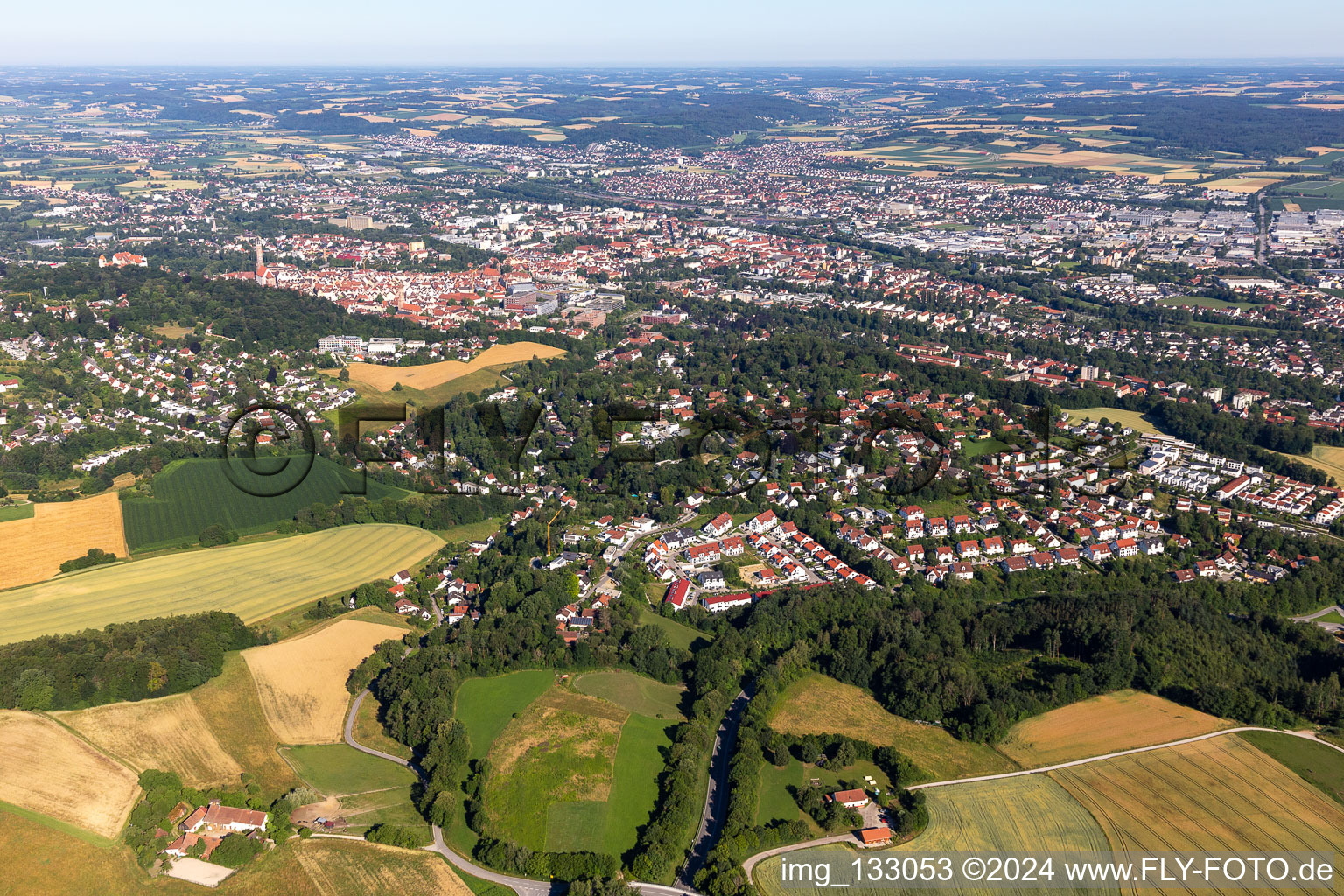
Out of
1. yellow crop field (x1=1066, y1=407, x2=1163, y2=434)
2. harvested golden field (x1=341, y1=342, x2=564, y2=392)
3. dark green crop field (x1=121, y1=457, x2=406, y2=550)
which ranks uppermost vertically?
harvested golden field (x1=341, y1=342, x2=564, y2=392)

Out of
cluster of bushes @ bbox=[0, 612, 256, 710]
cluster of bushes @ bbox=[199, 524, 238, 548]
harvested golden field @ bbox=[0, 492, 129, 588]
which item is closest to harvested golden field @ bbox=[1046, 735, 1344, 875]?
cluster of bushes @ bbox=[0, 612, 256, 710]

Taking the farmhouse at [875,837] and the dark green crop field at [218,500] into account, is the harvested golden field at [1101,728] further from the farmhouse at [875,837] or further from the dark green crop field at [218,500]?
the dark green crop field at [218,500]

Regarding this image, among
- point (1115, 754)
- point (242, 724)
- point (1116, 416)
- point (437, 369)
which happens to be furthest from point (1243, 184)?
point (242, 724)

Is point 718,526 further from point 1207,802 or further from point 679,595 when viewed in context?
point 1207,802

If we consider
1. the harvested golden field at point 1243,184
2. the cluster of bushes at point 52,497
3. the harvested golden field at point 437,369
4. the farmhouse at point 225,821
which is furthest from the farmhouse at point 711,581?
the harvested golden field at point 1243,184

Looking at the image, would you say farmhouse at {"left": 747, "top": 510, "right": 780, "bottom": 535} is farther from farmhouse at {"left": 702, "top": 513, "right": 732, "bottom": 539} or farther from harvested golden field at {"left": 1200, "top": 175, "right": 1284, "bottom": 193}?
harvested golden field at {"left": 1200, "top": 175, "right": 1284, "bottom": 193}

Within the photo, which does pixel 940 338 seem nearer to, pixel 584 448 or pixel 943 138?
pixel 584 448

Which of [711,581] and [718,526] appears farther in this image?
[718,526]
